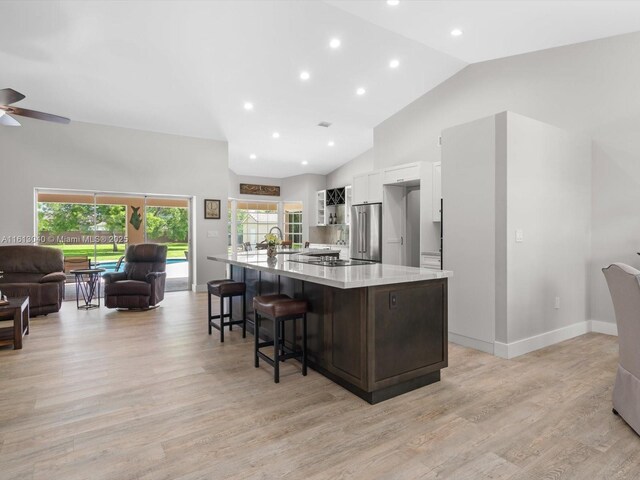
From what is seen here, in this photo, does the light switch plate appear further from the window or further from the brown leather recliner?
the window

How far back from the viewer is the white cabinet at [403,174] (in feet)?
18.8

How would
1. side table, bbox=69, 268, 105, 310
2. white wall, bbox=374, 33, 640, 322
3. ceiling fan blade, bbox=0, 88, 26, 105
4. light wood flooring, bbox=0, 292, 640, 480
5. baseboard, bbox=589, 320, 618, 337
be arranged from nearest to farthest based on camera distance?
1. light wood flooring, bbox=0, 292, 640, 480
2. ceiling fan blade, bbox=0, 88, 26, 105
3. white wall, bbox=374, 33, 640, 322
4. baseboard, bbox=589, 320, 618, 337
5. side table, bbox=69, 268, 105, 310

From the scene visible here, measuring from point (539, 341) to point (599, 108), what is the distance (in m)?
2.98

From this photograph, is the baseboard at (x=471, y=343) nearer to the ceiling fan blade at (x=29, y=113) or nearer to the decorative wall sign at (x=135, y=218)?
A: the ceiling fan blade at (x=29, y=113)

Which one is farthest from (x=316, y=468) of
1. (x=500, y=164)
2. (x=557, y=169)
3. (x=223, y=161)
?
(x=223, y=161)

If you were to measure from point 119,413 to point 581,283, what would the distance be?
509 centimetres

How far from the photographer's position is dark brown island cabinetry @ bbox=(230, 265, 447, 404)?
2600mm

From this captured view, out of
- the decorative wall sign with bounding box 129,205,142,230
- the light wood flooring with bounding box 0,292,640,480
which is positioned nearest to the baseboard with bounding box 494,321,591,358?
the light wood flooring with bounding box 0,292,640,480

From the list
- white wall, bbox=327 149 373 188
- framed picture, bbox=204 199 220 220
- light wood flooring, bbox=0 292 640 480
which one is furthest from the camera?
white wall, bbox=327 149 373 188

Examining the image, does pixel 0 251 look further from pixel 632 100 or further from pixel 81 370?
pixel 632 100

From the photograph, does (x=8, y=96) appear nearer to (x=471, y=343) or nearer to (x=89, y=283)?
(x=89, y=283)

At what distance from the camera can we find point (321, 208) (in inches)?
421

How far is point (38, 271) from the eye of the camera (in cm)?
579

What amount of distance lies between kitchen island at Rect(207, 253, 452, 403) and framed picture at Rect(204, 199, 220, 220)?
518cm
